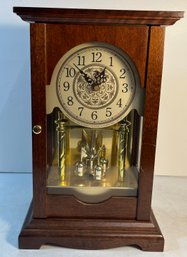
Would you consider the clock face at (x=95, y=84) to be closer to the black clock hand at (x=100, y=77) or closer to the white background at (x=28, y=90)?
the black clock hand at (x=100, y=77)

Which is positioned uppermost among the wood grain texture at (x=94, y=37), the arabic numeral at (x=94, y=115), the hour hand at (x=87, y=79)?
the wood grain texture at (x=94, y=37)

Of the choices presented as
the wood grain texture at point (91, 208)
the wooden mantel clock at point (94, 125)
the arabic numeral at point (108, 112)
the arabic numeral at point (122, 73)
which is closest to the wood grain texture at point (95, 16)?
the wooden mantel clock at point (94, 125)

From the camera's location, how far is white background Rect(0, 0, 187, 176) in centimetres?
110

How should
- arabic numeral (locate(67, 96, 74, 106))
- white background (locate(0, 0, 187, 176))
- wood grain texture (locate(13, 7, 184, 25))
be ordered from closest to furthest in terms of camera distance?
wood grain texture (locate(13, 7, 184, 25)), arabic numeral (locate(67, 96, 74, 106)), white background (locate(0, 0, 187, 176))

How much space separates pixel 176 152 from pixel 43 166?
0.68 meters

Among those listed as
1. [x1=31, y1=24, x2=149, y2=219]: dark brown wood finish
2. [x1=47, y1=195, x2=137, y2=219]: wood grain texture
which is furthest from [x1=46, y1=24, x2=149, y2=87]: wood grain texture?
[x1=47, y1=195, x2=137, y2=219]: wood grain texture

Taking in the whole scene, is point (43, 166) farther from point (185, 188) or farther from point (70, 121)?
point (185, 188)

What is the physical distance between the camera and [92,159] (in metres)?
0.86

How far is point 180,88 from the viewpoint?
1.17 metres

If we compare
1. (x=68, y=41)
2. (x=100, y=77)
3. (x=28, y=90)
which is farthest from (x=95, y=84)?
(x=28, y=90)

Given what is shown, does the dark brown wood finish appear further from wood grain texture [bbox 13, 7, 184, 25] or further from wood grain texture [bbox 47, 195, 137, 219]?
wood grain texture [bbox 47, 195, 137, 219]

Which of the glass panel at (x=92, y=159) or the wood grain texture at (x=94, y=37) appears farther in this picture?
the glass panel at (x=92, y=159)

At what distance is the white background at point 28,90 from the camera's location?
110 centimetres

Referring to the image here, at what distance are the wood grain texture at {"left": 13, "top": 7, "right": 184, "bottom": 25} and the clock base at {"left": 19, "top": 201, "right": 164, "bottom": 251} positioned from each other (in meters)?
0.53
